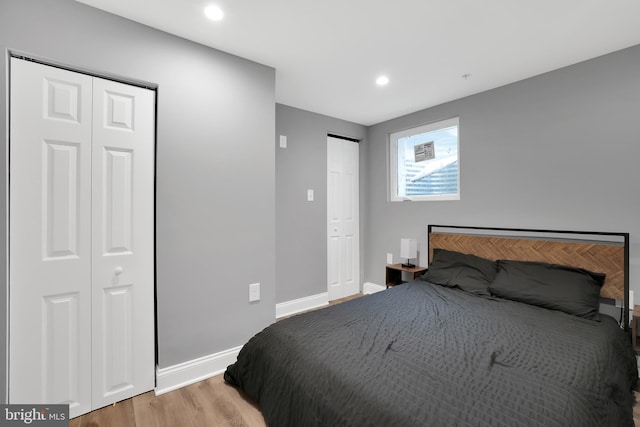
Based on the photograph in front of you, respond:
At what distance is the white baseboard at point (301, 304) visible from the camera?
3223 millimetres

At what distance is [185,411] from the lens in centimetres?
173

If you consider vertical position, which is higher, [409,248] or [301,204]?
[301,204]

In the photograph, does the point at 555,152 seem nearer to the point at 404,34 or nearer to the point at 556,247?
the point at 556,247

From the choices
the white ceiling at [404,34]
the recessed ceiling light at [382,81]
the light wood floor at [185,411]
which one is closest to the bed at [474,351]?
the light wood floor at [185,411]

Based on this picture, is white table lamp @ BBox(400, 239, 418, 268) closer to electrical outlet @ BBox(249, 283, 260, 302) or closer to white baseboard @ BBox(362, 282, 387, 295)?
white baseboard @ BBox(362, 282, 387, 295)

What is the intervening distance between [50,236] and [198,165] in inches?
35.9

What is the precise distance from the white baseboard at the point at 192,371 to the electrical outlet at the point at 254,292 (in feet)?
1.30

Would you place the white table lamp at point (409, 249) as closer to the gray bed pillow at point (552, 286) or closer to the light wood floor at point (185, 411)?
the gray bed pillow at point (552, 286)

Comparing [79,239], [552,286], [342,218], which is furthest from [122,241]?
[552,286]

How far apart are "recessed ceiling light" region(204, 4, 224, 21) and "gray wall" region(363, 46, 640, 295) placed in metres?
2.48

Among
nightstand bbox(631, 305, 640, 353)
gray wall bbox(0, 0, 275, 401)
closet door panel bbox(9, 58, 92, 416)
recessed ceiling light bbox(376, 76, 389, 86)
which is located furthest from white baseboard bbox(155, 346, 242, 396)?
nightstand bbox(631, 305, 640, 353)

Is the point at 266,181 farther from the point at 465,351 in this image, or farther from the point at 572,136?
the point at 572,136

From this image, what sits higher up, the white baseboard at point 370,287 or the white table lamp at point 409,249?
the white table lamp at point 409,249

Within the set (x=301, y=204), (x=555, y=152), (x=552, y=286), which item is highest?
(x=555, y=152)
